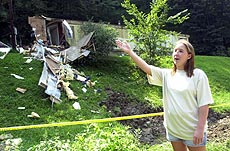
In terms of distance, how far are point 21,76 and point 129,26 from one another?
440 centimetres

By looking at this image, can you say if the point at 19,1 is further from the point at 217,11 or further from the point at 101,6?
the point at 217,11

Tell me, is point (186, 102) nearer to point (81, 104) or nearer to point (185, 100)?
point (185, 100)

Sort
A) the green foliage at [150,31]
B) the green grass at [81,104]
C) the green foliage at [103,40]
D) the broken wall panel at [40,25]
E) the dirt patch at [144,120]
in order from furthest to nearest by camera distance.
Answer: the broken wall panel at [40,25] < the green foliage at [103,40] < the green foliage at [150,31] < the dirt patch at [144,120] < the green grass at [81,104]

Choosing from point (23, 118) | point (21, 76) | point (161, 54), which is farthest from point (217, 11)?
point (23, 118)

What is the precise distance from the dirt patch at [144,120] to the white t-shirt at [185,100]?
12.4 feet

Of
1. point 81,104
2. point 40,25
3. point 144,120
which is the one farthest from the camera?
point 40,25

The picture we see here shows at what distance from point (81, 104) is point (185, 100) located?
19.7 feet

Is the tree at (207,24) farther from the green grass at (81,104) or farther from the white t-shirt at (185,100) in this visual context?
the white t-shirt at (185,100)

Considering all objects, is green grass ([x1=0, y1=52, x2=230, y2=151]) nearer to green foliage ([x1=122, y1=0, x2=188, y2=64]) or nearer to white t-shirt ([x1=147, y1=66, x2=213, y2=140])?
white t-shirt ([x1=147, y1=66, x2=213, y2=140])

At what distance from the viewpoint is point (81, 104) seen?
8367mm

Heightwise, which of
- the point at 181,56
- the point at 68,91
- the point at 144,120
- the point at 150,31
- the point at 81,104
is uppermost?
the point at 181,56

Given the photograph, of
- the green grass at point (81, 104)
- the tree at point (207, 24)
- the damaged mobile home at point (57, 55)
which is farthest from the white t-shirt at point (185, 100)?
the tree at point (207, 24)

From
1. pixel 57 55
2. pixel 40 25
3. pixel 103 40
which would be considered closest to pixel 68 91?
pixel 57 55

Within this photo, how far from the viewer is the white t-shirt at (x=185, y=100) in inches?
99.1
